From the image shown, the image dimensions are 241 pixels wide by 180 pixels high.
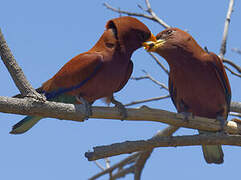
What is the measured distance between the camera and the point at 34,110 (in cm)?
354

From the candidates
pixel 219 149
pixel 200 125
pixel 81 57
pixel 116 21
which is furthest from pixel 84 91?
pixel 219 149

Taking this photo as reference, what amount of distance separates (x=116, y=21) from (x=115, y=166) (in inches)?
95.9

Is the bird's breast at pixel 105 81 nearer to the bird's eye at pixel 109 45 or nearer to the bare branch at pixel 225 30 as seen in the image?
the bird's eye at pixel 109 45

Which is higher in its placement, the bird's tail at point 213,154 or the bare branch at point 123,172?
the bird's tail at point 213,154

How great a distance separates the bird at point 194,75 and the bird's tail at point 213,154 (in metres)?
0.47

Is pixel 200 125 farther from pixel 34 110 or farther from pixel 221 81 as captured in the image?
pixel 34 110

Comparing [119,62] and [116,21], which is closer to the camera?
[119,62]

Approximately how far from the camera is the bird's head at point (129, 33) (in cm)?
455

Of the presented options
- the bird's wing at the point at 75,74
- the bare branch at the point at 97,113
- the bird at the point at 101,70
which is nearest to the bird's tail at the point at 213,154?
the bare branch at the point at 97,113

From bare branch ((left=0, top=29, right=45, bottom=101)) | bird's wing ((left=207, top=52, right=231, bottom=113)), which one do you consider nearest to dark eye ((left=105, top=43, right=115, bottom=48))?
bird's wing ((left=207, top=52, right=231, bottom=113))

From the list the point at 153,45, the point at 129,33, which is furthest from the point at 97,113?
the point at 153,45

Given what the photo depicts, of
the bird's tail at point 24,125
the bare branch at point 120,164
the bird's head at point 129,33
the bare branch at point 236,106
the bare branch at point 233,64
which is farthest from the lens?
the bare branch at point 120,164

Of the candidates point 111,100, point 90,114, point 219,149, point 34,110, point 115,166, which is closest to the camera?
point 34,110

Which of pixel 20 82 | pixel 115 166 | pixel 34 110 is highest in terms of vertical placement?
pixel 20 82
